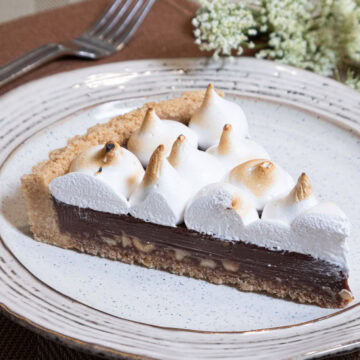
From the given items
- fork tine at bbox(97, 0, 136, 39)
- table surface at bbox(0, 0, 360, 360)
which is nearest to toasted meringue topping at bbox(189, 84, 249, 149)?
table surface at bbox(0, 0, 360, 360)

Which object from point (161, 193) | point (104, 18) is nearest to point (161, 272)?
point (161, 193)

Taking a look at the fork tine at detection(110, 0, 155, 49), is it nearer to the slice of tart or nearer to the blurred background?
the slice of tart

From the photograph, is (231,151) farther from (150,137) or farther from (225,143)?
(150,137)

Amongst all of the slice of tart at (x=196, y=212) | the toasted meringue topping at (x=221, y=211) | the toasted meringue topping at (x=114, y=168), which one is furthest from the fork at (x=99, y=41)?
the toasted meringue topping at (x=221, y=211)

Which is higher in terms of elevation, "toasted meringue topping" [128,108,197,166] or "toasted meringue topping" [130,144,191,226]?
"toasted meringue topping" [128,108,197,166]

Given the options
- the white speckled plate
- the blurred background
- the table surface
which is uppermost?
the blurred background

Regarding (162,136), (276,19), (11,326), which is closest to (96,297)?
(11,326)
